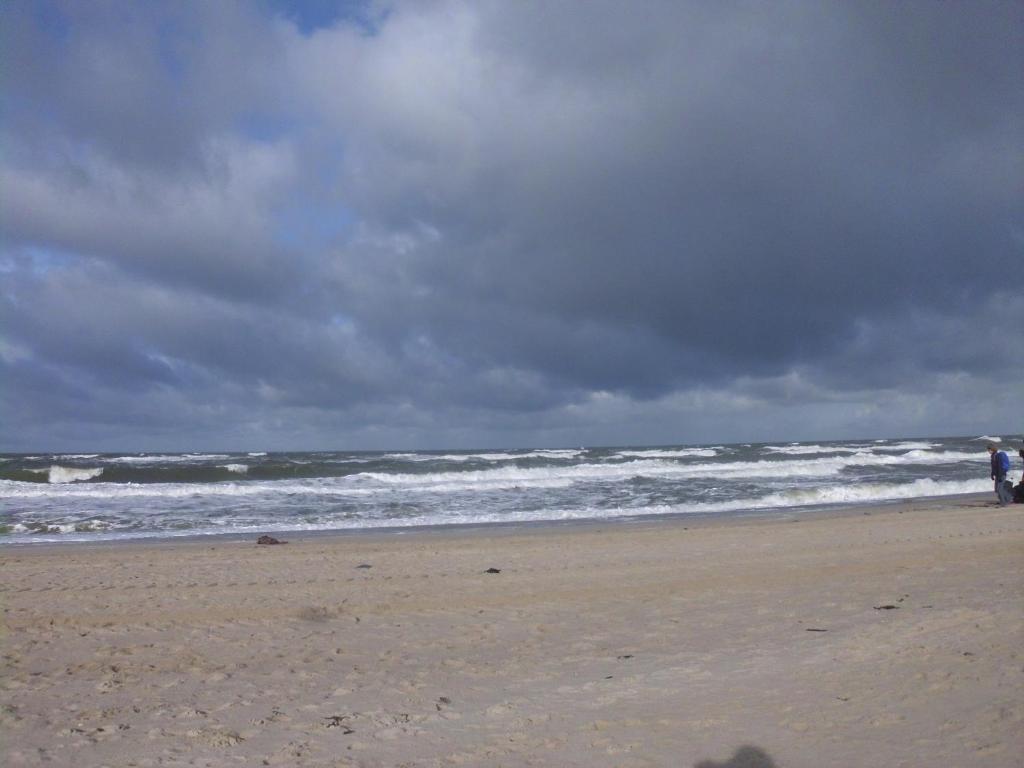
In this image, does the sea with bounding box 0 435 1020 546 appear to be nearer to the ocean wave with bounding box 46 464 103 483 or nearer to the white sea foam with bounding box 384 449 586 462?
the ocean wave with bounding box 46 464 103 483

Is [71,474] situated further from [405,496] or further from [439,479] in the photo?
[405,496]

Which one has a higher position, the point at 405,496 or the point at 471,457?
the point at 471,457

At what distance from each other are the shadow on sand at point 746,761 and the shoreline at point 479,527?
1262 centimetres

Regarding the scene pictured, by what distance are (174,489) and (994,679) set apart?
28534 mm

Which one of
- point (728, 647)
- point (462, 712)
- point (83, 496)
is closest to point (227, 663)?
point (462, 712)

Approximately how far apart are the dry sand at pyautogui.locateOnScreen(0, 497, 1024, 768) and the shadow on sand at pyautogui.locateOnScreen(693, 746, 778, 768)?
0.02 meters

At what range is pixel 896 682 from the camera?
5.25m

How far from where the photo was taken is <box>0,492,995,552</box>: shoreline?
52.7 ft

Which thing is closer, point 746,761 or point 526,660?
point 746,761

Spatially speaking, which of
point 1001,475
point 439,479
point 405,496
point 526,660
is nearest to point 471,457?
point 439,479

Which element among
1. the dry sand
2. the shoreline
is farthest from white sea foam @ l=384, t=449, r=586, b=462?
the dry sand

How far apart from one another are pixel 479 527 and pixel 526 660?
12051 millimetres

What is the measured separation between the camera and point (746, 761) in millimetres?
4078

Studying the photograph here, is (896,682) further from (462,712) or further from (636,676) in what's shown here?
(462,712)
